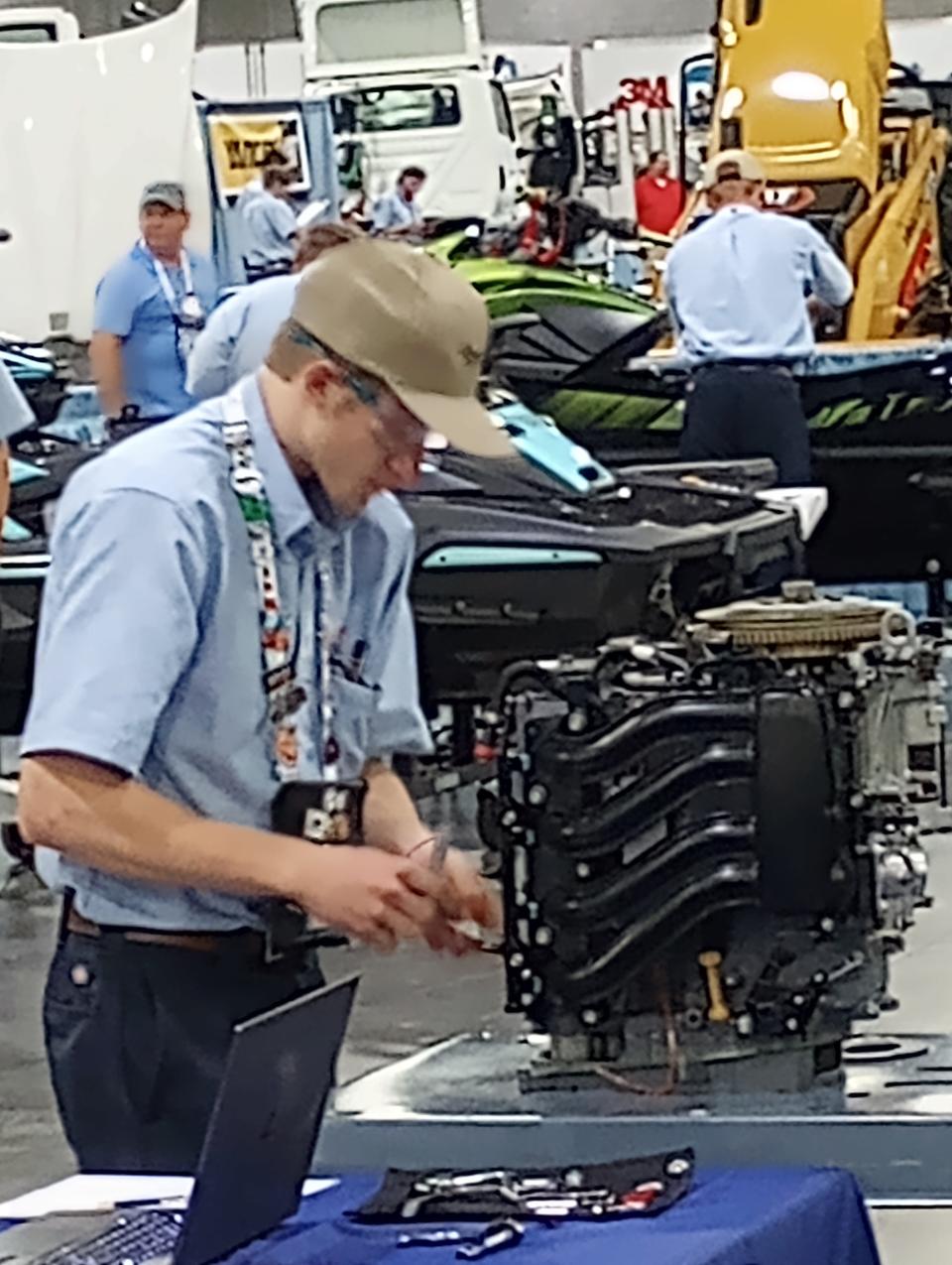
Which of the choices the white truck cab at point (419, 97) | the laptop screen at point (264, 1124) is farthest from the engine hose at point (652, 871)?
the white truck cab at point (419, 97)

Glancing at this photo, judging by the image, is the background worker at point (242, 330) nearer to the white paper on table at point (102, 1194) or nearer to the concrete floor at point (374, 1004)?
the concrete floor at point (374, 1004)

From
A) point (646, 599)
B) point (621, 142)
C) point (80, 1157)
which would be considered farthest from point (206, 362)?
point (621, 142)

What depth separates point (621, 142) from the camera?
1978cm

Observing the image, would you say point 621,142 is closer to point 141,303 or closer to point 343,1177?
point 141,303

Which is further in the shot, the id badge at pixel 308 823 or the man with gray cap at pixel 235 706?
the id badge at pixel 308 823

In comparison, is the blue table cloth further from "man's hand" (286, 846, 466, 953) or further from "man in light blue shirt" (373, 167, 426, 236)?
"man in light blue shirt" (373, 167, 426, 236)

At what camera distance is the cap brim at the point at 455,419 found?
2.51m

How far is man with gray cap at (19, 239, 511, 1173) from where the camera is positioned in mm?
2494

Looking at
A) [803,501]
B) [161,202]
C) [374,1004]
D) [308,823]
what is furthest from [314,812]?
[161,202]

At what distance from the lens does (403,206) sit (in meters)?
14.7

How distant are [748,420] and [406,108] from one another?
677 cm

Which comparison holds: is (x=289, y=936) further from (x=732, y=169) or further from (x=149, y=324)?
(x=732, y=169)

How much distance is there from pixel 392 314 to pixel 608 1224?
2.75 feet

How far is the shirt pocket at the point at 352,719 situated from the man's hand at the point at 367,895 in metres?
0.27
